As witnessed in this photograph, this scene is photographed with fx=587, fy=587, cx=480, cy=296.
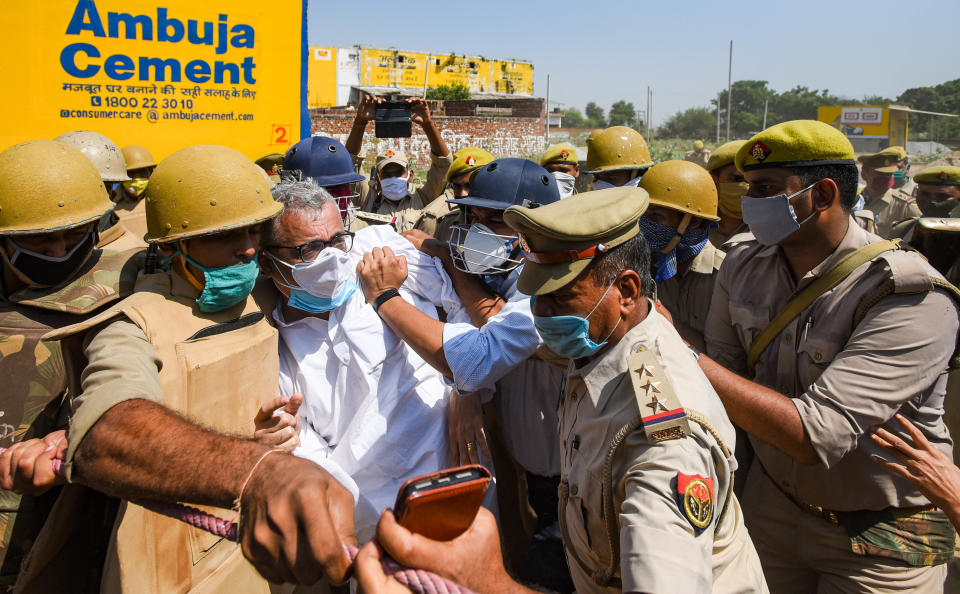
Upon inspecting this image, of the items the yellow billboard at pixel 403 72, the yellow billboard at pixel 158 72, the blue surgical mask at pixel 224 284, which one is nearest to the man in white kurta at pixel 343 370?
the blue surgical mask at pixel 224 284

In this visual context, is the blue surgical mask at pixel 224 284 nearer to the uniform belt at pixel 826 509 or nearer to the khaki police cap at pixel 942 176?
the uniform belt at pixel 826 509

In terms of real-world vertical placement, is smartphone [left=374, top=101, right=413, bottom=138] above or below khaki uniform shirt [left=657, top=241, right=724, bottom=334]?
above

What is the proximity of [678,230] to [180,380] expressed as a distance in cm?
283

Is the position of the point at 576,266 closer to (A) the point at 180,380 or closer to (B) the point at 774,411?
(B) the point at 774,411

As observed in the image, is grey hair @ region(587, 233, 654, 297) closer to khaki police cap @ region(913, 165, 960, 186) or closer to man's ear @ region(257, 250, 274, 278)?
man's ear @ region(257, 250, 274, 278)

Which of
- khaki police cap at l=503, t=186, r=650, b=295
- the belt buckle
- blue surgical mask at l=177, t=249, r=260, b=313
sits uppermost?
khaki police cap at l=503, t=186, r=650, b=295

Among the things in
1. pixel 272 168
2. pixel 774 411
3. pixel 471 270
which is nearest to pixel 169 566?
pixel 471 270

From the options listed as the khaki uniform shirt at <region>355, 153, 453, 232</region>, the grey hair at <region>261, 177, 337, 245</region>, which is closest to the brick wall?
the khaki uniform shirt at <region>355, 153, 453, 232</region>

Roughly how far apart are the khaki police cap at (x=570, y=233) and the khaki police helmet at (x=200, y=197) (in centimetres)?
104

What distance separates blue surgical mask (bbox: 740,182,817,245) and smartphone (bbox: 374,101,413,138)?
3.73 m

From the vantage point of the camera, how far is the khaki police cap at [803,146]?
2.50 metres

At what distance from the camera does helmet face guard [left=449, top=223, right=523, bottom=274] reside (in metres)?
2.88

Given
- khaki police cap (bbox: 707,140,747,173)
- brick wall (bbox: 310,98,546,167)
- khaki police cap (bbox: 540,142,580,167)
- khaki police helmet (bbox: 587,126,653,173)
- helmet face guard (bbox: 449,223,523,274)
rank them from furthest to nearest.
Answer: brick wall (bbox: 310,98,546,167), khaki police cap (bbox: 540,142,580,167), khaki police helmet (bbox: 587,126,653,173), khaki police cap (bbox: 707,140,747,173), helmet face guard (bbox: 449,223,523,274)

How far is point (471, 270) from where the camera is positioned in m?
2.94
